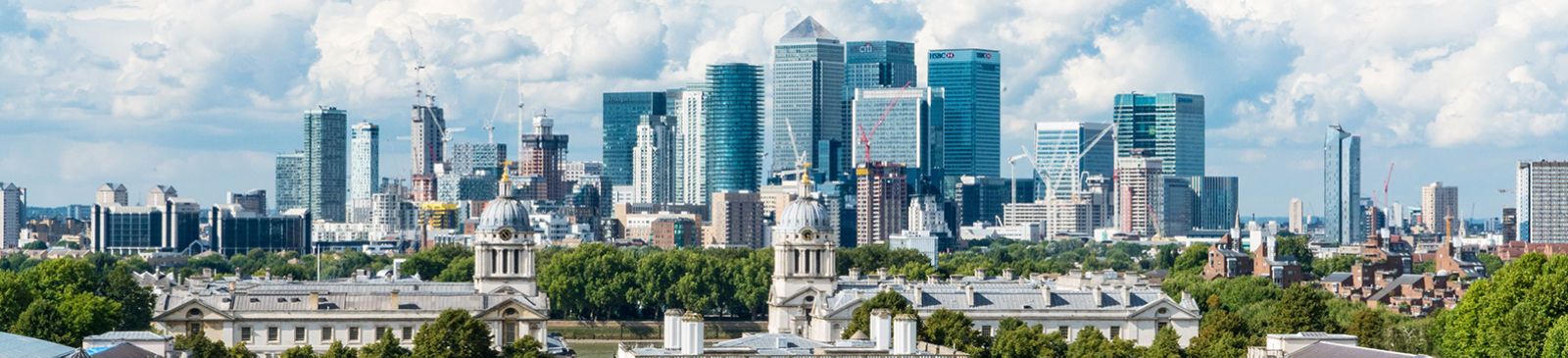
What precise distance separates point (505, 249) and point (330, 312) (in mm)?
10814

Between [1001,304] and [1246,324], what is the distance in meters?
14.5

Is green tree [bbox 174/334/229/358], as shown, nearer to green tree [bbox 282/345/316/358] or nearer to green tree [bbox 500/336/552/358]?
green tree [bbox 282/345/316/358]

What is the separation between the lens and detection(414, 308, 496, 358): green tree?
3214 inches

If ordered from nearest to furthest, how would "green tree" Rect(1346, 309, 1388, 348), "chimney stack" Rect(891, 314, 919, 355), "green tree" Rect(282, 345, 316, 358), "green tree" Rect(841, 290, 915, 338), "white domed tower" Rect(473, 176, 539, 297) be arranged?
"chimney stack" Rect(891, 314, 919, 355), "green tree" Rect(282, 345, 316, 358), "green tree" Rect(1346, 309, 1388, 348), "green tree" Rect(841, 290, 915, 338), "white domed tower" Rect(473, 176, 539, 297)

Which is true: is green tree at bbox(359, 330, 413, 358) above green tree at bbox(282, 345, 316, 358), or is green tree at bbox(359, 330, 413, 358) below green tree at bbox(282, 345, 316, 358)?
above

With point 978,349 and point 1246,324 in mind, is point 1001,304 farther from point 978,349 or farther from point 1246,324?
point 978,349

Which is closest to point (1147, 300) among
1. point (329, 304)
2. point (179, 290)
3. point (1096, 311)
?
point (1096, 311)

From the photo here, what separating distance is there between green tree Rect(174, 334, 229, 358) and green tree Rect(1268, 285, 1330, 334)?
47048 mm

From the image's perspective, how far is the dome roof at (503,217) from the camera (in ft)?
381

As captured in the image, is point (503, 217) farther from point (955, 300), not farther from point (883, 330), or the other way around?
point (883, 330)

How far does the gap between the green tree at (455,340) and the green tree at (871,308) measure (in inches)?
793

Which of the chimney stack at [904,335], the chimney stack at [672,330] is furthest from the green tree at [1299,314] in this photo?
the chimney stack at [672,330]

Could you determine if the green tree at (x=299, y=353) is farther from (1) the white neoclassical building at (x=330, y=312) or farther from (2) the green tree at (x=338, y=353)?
(1) the white neoclassical building at (x=330, y=312)

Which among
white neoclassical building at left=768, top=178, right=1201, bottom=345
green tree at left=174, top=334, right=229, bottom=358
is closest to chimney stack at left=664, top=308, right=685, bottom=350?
green tree at left=174, top=334, right=229, bottom=358
